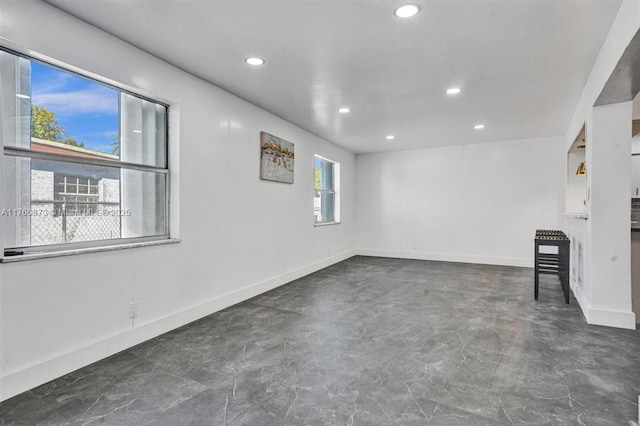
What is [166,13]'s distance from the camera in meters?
2.30

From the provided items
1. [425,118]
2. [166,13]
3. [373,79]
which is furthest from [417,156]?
[166,13]

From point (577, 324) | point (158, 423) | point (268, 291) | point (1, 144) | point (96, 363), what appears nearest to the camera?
point (158, 423)

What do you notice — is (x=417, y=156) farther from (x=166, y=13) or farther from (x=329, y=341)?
(x=166, y=13)

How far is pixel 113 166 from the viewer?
2760 mm

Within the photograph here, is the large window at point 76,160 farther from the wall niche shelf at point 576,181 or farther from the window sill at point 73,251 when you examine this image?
the wall niche shelf at point 576,181

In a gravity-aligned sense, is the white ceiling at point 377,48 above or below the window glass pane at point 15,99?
above

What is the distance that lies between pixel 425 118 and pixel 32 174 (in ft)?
14.9

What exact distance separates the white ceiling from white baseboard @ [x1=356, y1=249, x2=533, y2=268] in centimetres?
296

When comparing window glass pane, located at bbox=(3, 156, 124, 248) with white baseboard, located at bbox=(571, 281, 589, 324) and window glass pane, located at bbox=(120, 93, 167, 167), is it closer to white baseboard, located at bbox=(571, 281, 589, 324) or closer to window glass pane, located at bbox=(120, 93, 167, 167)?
window glass pane, located at bbox=(120, 93, 167, 167)

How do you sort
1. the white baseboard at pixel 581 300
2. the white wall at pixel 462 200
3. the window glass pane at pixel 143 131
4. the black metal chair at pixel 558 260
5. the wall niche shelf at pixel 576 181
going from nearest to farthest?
the window glass pane at pixel 143 131
the white baseboard at pixel 581 300
the black metal chair at pixel 558 260
the wall niche shelf at pixel 576 181
the white wall at pixel 462 200

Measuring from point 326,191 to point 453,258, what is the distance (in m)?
3.02

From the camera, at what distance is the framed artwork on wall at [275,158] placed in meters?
4.49

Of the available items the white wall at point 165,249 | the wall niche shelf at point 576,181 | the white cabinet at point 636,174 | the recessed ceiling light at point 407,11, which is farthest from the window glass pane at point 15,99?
the white cabinet at point 636,174

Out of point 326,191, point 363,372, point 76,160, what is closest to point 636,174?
point 326,191
